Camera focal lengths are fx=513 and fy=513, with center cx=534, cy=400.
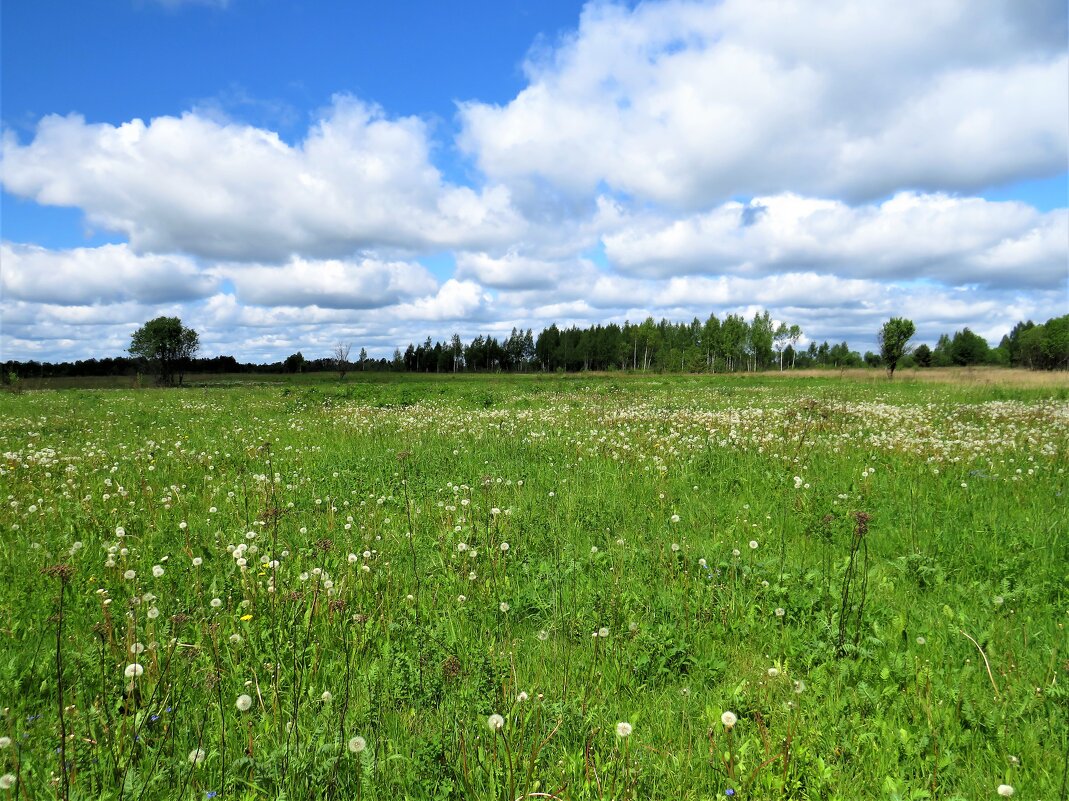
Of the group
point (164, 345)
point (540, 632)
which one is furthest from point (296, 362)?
point (540, 632)

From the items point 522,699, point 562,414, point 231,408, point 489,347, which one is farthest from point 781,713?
point 489,347

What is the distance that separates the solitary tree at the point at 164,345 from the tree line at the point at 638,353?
138 mm

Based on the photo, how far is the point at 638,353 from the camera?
4980 inches

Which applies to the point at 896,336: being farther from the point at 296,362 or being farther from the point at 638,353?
the point at 296,362

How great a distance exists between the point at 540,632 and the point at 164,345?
283 ft

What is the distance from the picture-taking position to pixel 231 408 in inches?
734

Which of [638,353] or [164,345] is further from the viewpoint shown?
[638,353]

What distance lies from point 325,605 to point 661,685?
2759 millimetres

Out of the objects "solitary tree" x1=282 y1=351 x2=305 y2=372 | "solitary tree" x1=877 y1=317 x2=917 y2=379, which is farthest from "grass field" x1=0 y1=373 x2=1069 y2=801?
"solitary tree" x1=282 y1=351 x2=305 y2=372

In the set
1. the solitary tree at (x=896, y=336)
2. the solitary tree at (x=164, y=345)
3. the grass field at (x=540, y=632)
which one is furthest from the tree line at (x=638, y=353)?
the grass field at (x=540, y=632)

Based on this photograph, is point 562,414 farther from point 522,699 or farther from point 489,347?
point 489,347

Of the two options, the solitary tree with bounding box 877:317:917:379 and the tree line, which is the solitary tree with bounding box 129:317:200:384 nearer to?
the tree line

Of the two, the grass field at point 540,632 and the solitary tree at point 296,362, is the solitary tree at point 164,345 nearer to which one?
the solitary tree at point 296,362

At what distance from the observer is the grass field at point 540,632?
2.75 meters
